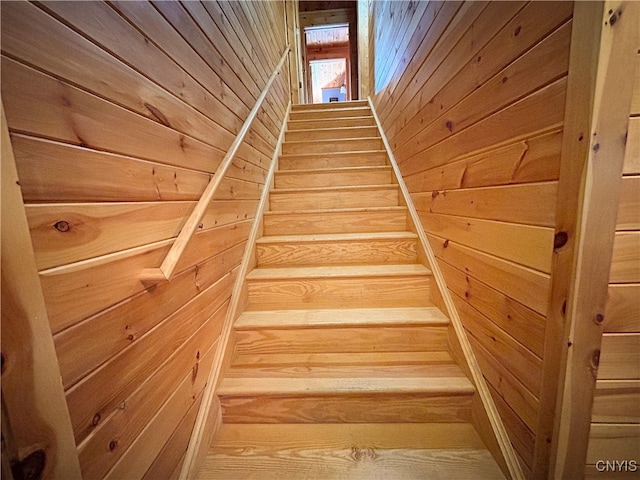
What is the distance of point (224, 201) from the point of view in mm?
1227

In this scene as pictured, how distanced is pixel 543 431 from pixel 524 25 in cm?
111

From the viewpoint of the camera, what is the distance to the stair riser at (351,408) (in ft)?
3.31

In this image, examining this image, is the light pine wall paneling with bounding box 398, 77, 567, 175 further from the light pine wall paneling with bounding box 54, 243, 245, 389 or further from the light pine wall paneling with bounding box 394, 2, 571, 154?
the light pine wall paneling with bounding box 54, 243, 245, 389

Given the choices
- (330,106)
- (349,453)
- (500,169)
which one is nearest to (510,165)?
(500,169)

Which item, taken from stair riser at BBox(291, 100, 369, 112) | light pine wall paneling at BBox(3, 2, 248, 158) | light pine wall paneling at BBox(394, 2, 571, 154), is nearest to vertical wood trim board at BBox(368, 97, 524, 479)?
light pine wall paneling at BBox(394, 2, 571, 154)

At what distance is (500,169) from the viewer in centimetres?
81

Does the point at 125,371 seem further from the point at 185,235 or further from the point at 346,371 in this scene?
the point at 346,371

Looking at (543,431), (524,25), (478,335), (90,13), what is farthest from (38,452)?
(524,25)

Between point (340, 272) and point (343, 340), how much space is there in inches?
14.7

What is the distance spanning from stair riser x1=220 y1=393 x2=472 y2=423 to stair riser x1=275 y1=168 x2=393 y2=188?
163cm

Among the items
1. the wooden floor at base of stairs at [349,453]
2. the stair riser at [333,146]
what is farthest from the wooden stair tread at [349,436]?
the stair riser at [333,146]

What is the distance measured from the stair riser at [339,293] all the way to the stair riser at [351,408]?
0.46m

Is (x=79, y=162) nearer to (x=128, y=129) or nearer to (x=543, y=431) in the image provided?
(x=128, y=129)

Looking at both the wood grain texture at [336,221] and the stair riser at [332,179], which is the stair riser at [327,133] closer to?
the stair riser at [332,179]
